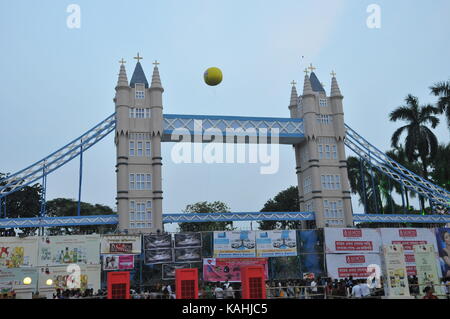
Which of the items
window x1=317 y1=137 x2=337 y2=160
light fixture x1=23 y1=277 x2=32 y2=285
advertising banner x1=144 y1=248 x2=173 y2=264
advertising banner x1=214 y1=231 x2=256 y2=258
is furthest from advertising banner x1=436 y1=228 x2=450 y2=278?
light fixture x1=23 y1=277 x2=32 y2=285

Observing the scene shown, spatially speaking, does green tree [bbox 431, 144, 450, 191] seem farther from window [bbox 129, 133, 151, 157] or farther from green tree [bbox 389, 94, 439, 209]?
window [bbox 129, 133, 151, 157]

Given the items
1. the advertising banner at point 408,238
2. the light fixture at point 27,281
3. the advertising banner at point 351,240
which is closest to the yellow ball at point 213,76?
the advertising banner at point 351,240

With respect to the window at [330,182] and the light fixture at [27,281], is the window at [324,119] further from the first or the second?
the light fixture at [27,281]

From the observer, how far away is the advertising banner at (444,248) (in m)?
40.2

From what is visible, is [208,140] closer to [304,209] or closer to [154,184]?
[154,184]

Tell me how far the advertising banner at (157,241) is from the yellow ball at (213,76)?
42.9 ft

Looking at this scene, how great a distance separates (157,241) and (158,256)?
117 cm

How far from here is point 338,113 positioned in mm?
44875

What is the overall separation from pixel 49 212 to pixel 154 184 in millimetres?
40161

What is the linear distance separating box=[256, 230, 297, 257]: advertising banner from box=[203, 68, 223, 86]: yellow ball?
45.7ft

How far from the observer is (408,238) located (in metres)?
40.8

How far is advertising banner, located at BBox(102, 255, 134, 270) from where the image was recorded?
34812 mm
